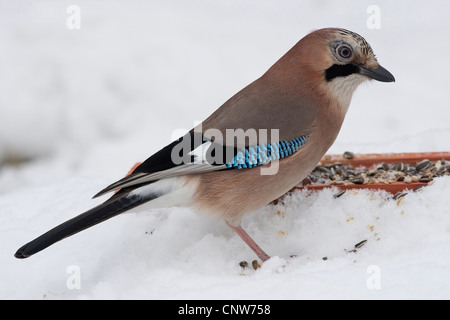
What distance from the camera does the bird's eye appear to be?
315cm

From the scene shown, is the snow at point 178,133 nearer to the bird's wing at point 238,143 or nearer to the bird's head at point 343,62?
the bird's wing at point 238,143

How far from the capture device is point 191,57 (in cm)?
636

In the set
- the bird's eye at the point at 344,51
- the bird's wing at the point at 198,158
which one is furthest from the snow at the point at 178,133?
the bird's eye at the point at 344,51

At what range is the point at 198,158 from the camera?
9.79 feet

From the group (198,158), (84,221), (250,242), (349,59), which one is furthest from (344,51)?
(84,221)

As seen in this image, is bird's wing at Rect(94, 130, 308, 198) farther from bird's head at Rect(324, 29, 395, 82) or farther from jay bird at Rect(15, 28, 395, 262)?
bird's head at Rect(324, 29, 395, 82)

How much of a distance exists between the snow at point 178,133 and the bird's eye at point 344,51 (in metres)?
0.61

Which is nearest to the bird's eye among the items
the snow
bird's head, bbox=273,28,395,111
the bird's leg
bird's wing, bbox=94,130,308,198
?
bird's head, bbox=273,28,395,111

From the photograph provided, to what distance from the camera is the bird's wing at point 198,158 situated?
2934 mm

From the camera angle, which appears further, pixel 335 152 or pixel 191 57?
pixel 191 57

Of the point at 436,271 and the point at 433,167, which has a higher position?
the point at 433,167
